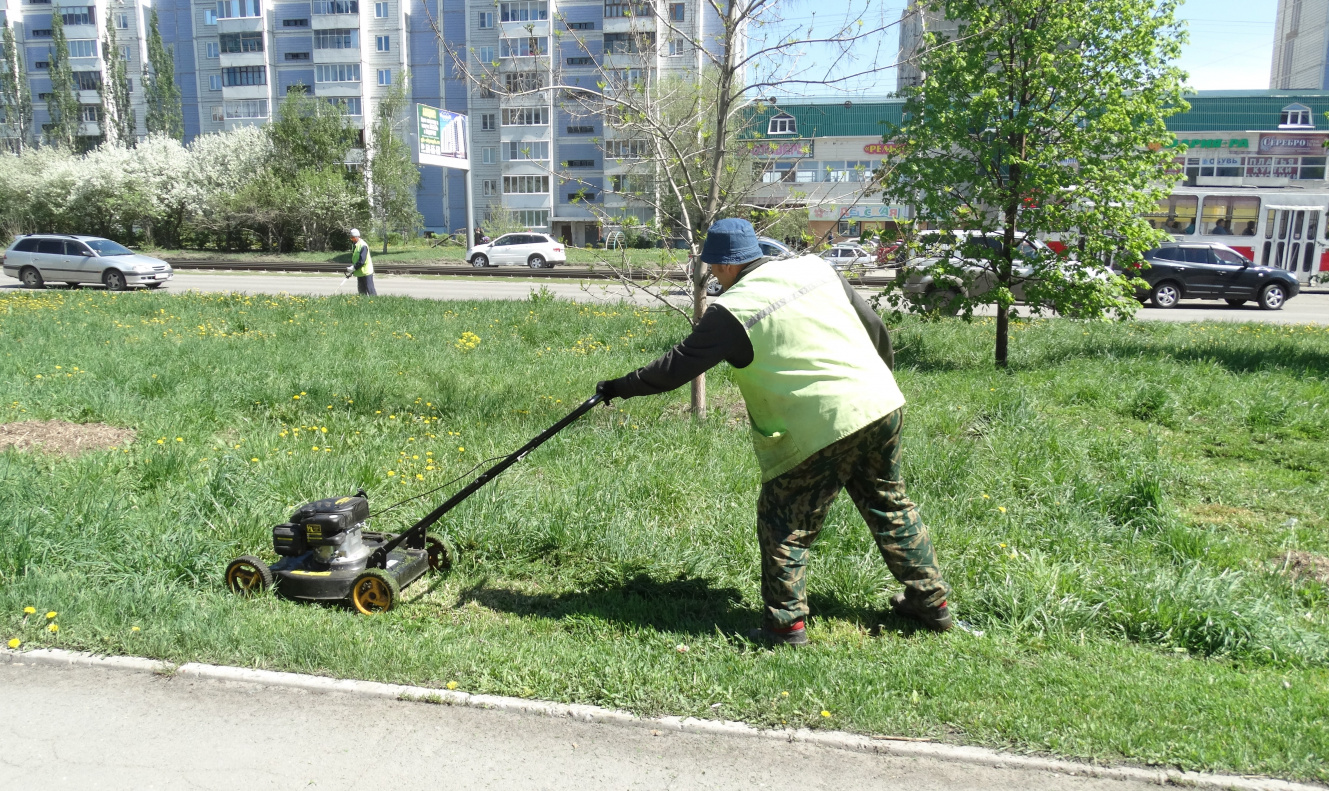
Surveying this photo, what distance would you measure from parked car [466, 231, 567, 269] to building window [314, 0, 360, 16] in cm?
4142

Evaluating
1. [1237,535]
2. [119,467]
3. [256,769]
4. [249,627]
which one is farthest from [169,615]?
[1237,535]

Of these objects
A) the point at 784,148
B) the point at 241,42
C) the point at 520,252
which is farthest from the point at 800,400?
the point at 241,42

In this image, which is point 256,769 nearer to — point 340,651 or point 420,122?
point 340,651

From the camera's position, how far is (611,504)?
557cm

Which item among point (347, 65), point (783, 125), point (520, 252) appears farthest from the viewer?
point (347, 65)

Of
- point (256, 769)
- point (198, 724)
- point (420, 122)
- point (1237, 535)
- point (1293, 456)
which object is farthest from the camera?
point (420, 122)

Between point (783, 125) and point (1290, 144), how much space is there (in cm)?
4135

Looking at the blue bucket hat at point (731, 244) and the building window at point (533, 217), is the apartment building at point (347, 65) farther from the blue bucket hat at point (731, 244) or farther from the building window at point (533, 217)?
the blue bucket hat at point (731, 244)

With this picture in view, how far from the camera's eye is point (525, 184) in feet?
218

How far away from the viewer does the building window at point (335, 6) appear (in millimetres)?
68312

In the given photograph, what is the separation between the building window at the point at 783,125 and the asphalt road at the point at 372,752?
5206mm

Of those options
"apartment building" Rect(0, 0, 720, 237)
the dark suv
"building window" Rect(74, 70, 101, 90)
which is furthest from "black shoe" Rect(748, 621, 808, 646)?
"building window" Rect(74, 70, 101, 90)

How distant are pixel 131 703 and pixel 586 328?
9425mm

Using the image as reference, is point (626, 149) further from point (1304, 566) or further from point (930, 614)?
point (1304, 566)
